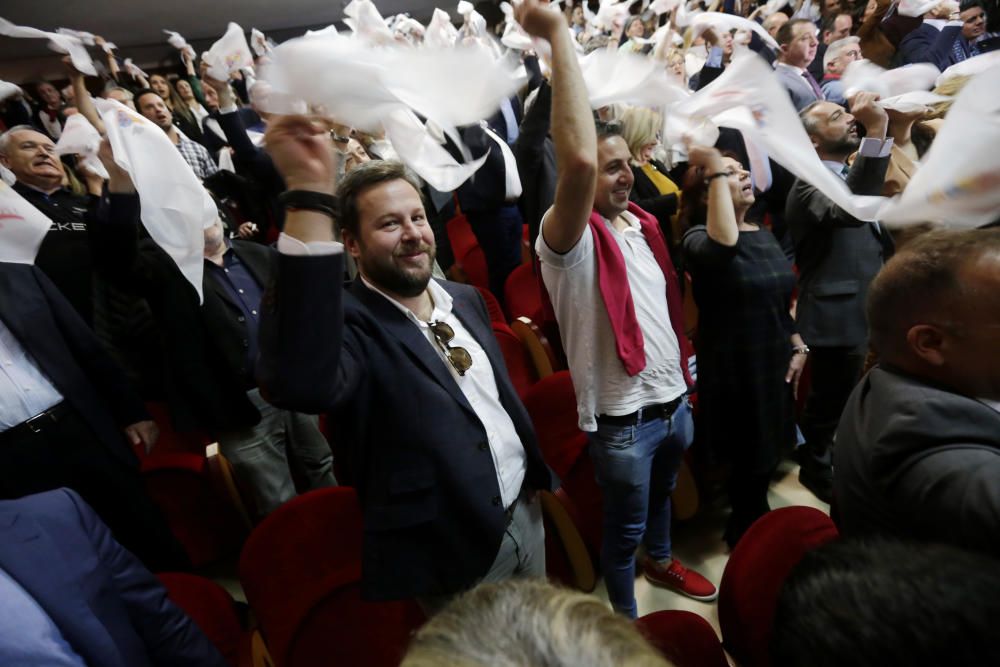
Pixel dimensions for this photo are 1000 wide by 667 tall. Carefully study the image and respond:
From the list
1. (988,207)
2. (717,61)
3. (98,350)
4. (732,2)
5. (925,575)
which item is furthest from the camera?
(732,2)

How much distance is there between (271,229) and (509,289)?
144 cm

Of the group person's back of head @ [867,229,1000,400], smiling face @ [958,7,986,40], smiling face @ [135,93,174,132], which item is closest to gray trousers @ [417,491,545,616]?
person's back of head @ [867,229,1000,400]

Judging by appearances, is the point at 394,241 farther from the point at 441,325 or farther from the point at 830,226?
the point at 830,226

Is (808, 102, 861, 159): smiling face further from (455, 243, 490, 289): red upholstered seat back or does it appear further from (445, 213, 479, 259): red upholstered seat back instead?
(445, 213, 479, 259): red upholstered seat back

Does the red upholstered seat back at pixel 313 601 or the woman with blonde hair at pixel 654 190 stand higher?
the woman with blonde hair at pixel 654 190

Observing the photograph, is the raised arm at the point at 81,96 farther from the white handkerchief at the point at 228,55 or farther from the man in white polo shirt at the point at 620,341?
the man in white polo shirt at the point at 620,341

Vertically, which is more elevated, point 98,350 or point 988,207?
point 988,207

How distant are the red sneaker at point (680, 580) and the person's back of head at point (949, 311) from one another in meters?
1.05

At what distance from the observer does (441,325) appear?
1.02 metres

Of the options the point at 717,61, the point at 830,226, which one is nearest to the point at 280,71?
the point at 830,226

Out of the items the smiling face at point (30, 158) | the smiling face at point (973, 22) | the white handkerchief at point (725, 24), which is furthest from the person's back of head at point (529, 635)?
the smiling face at point (973, 22)

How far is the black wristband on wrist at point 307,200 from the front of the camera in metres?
0.67

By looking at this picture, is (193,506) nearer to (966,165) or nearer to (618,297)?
(618,297)

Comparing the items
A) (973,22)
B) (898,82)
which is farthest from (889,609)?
(973,22)
